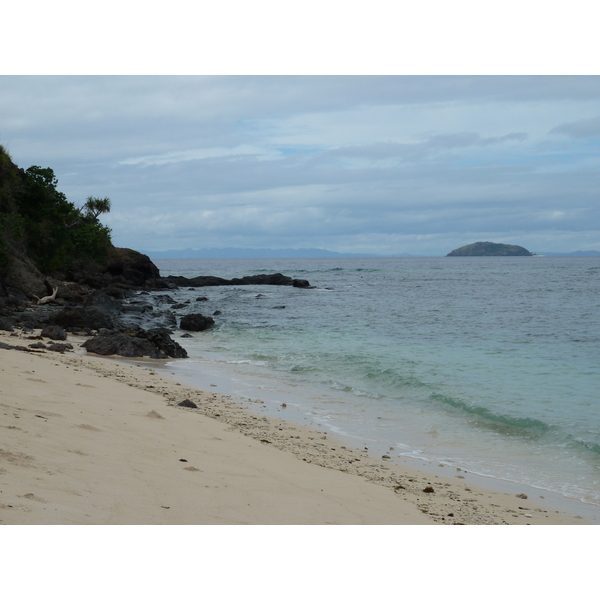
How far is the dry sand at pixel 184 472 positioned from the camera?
4293mm

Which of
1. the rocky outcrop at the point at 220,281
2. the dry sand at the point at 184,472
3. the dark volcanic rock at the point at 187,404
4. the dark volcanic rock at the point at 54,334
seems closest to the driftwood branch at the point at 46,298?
the dark volcanic rock at the point at 54,334

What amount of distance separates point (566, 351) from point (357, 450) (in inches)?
530

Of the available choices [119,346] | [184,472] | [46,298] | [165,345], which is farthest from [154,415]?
[46,298]

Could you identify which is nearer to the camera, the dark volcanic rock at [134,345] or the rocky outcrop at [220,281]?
the dark volcanic rock at [134,345]

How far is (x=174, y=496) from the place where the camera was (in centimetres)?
473

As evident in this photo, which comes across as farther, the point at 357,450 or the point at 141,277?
the point at 141,277

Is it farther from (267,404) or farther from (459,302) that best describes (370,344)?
(459,302)

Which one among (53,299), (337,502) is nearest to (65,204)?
(53,299)

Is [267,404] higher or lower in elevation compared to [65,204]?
lower

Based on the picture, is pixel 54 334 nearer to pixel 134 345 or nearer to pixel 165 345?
pixel 134 345

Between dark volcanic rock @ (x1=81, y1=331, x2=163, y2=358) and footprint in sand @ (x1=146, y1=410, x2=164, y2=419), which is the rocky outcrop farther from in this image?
footprint in sand @ (x1=146, y1=410, x2=164, y2=419)

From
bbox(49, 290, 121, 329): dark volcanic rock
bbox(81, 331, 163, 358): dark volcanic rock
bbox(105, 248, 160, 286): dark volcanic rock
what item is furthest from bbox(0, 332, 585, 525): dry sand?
bbox(105, 248, 160, 286): dark volcanic rock

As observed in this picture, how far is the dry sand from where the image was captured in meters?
4.29

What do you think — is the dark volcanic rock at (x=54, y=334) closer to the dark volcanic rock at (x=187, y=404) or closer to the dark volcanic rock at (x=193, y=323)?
the dark volcanic rock at (x=187, y=404)
